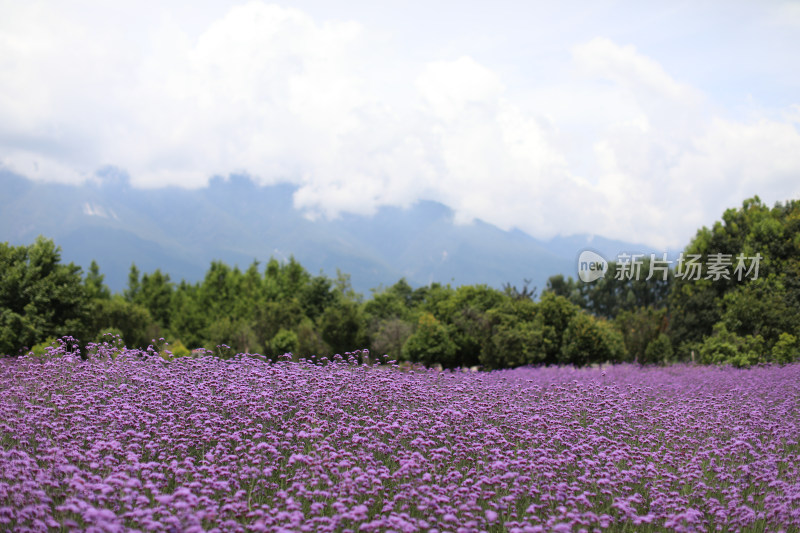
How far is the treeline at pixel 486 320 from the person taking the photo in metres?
22.0

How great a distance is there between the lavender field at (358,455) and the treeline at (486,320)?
40.9 feet

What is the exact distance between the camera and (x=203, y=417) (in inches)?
242

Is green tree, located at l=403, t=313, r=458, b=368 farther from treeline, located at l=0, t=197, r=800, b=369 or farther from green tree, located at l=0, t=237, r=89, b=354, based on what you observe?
green tree, located at l=0, t=237, r=89, b=354

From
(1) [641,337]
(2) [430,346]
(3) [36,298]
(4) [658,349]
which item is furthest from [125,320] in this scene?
(4) [658,349]

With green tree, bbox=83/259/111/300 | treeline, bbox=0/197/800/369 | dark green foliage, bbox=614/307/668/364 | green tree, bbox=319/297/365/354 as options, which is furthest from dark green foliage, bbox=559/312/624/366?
green tree, bbox=83/259/111/300

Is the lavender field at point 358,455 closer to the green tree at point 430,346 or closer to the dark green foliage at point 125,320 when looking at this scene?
the green tree at point 430,346

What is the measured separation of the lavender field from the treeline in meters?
12.5

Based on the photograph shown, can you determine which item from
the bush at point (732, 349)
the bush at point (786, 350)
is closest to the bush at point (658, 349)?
the bush at point (732, 349)

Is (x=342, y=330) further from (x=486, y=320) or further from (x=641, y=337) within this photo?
(x=641, y=337)

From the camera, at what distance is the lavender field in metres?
4.39

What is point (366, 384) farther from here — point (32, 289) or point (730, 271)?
point (730, 271)

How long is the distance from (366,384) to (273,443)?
2046 mm

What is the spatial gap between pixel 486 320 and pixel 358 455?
63.4ft

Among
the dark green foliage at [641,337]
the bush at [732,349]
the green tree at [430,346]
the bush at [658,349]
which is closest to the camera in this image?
the bush at [732,349]
